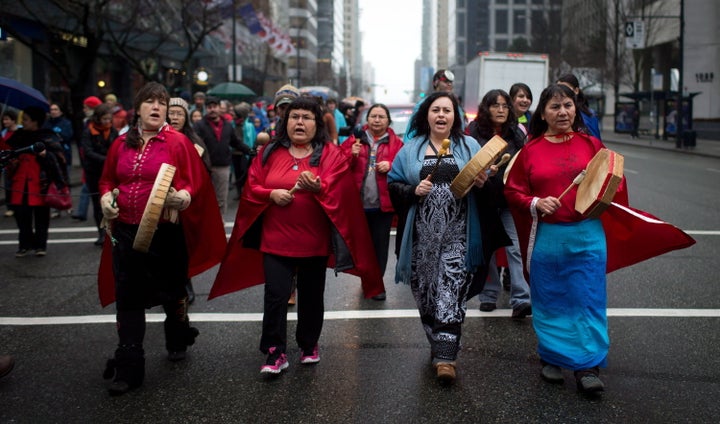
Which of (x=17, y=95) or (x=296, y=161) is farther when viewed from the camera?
(x=17, y=95)

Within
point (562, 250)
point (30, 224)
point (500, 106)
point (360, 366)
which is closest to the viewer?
point (562, 250)

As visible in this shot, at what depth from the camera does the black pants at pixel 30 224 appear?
936cm

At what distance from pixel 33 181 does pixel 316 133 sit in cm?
578

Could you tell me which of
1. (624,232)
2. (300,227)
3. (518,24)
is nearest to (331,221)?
(300,227)

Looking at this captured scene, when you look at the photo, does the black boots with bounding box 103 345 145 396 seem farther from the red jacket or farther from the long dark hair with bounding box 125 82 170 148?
the red jacket

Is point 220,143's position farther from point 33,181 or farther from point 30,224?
point 30,224

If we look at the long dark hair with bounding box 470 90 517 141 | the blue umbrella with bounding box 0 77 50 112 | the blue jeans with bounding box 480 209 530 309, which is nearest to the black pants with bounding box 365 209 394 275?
the blue jeans with bounding box 480 209 530 309

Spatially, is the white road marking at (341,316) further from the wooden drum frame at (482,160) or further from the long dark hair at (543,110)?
the wooden drum frame at (482,160)

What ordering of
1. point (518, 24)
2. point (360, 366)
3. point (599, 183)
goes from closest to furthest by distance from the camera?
1. point (599, 183)
2. point (360, 366)
3. point (518, 24)

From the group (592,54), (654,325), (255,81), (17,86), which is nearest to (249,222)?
(17,86)

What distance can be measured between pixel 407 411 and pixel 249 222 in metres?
1.63

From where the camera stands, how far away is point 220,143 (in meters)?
10.1

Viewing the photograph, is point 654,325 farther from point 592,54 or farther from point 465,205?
point 592,54

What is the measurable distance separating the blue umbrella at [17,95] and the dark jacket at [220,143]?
374 cm
